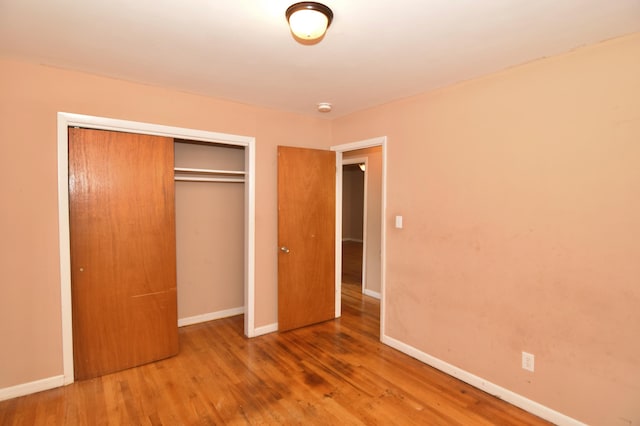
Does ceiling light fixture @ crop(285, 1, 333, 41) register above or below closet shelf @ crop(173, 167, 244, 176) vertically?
above

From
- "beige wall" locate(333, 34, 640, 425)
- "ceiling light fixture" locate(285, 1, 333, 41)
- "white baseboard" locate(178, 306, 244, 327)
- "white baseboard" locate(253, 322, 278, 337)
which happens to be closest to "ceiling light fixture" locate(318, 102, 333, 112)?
"beige wall" locate(333, 34, 640, 425)

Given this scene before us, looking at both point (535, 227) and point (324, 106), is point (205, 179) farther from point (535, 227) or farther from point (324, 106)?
point (535, 227)

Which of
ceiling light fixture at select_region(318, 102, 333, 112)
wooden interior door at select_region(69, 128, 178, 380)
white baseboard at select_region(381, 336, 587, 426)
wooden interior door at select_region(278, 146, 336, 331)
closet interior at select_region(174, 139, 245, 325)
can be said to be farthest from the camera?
closet interior at select_region(174, 139, 245, 325)

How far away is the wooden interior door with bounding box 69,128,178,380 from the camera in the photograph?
8.57ft

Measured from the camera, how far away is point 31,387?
2436 mm

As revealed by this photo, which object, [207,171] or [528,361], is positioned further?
[207,171]

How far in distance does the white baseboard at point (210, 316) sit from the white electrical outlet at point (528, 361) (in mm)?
3122

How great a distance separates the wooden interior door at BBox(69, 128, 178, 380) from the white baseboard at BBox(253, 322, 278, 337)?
0.83 metres

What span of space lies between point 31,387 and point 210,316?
173 centimetres

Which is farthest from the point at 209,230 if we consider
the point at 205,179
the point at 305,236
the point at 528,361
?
the point at 528,361

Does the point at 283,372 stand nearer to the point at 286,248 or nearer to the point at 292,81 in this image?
the point at 286,248

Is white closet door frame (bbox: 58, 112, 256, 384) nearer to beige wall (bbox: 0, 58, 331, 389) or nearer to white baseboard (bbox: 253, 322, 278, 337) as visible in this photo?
beige wall (bbox: 0, 58, 331, 389)

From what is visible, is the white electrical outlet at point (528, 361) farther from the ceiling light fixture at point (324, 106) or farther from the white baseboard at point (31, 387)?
the white baseboard at point (31, 387)

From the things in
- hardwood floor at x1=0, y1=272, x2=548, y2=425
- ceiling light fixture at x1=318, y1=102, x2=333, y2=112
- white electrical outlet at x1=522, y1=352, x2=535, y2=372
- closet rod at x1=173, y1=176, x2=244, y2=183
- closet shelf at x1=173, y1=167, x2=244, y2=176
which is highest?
ceiling light fixture at x1=318, y1=102, x2=333, y2=112
